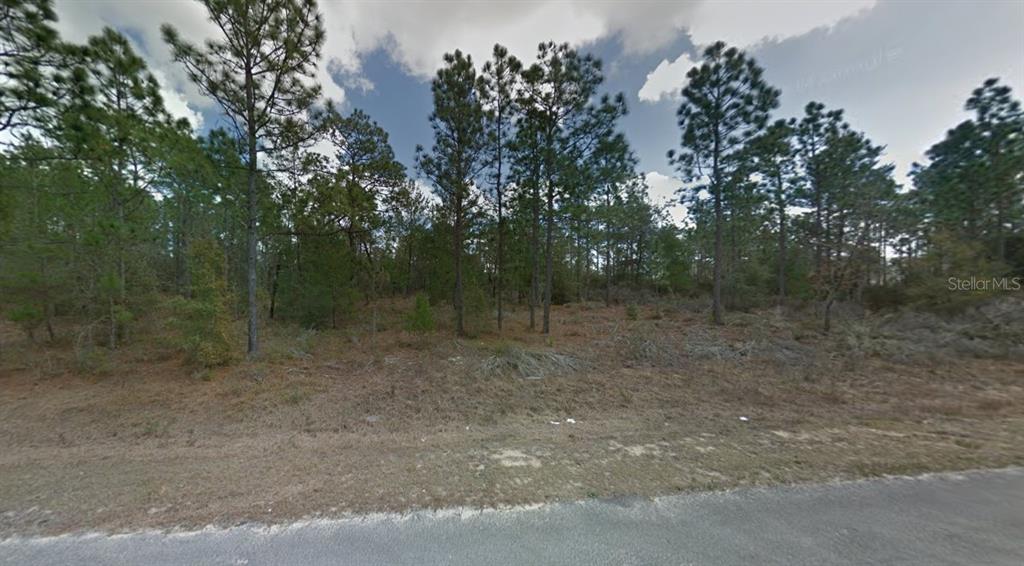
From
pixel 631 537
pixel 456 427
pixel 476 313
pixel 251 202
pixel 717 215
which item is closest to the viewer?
pixel 631 537

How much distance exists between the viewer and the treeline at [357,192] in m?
6.30

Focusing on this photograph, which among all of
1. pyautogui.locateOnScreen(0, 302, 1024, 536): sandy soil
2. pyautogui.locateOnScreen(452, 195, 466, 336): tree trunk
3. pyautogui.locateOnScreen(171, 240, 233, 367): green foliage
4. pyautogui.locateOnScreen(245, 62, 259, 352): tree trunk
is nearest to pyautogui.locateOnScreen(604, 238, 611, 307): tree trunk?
pyautogui.locateOnScreen(452, 195, 466, 336): tree trunk

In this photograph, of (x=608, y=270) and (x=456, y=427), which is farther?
Result: (x=608, y=270)

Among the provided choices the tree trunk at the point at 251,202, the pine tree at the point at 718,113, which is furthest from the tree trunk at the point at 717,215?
the tree trunk at the point at 251,202

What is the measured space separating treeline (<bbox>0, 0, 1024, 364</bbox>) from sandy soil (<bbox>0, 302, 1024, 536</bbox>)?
8.35 ft

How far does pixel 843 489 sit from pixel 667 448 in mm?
1535

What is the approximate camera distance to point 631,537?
252 centimetres

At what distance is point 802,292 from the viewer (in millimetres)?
21406

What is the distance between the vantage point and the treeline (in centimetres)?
630

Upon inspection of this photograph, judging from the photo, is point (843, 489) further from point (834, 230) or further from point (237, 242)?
point (237, 242)

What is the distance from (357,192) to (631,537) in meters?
12.6

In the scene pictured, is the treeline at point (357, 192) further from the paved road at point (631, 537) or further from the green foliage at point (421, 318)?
the paved road at point (631, 537)
